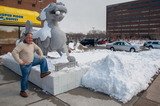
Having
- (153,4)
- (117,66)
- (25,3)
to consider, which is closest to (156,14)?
(153,4)

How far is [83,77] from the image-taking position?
6.07 metres

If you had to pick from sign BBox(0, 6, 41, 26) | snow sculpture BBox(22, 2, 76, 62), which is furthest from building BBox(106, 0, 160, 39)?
snow sculpture BBox(22, 2, 76, 62)

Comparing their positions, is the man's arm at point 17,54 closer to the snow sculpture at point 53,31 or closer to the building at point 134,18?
the snow sculpture at point 53,31

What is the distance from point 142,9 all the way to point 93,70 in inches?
4249

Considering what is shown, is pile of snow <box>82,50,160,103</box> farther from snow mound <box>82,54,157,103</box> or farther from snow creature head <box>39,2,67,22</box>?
snow creature head <box>39,2,67,22</box>

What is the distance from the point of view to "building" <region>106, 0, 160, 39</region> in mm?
97650

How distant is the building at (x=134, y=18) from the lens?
97.7m

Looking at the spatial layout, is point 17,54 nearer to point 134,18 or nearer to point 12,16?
point 12,16

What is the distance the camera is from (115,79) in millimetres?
5285

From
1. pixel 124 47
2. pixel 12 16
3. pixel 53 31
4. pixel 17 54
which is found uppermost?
pixel 12 16

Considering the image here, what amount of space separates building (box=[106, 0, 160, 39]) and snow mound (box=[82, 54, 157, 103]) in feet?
299

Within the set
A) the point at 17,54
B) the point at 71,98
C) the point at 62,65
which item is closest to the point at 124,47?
the point at 62,65

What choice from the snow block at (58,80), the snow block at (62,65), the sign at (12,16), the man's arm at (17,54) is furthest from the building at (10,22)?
the man's arm at (17,54)

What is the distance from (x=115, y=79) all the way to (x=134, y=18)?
11057 centimetres
